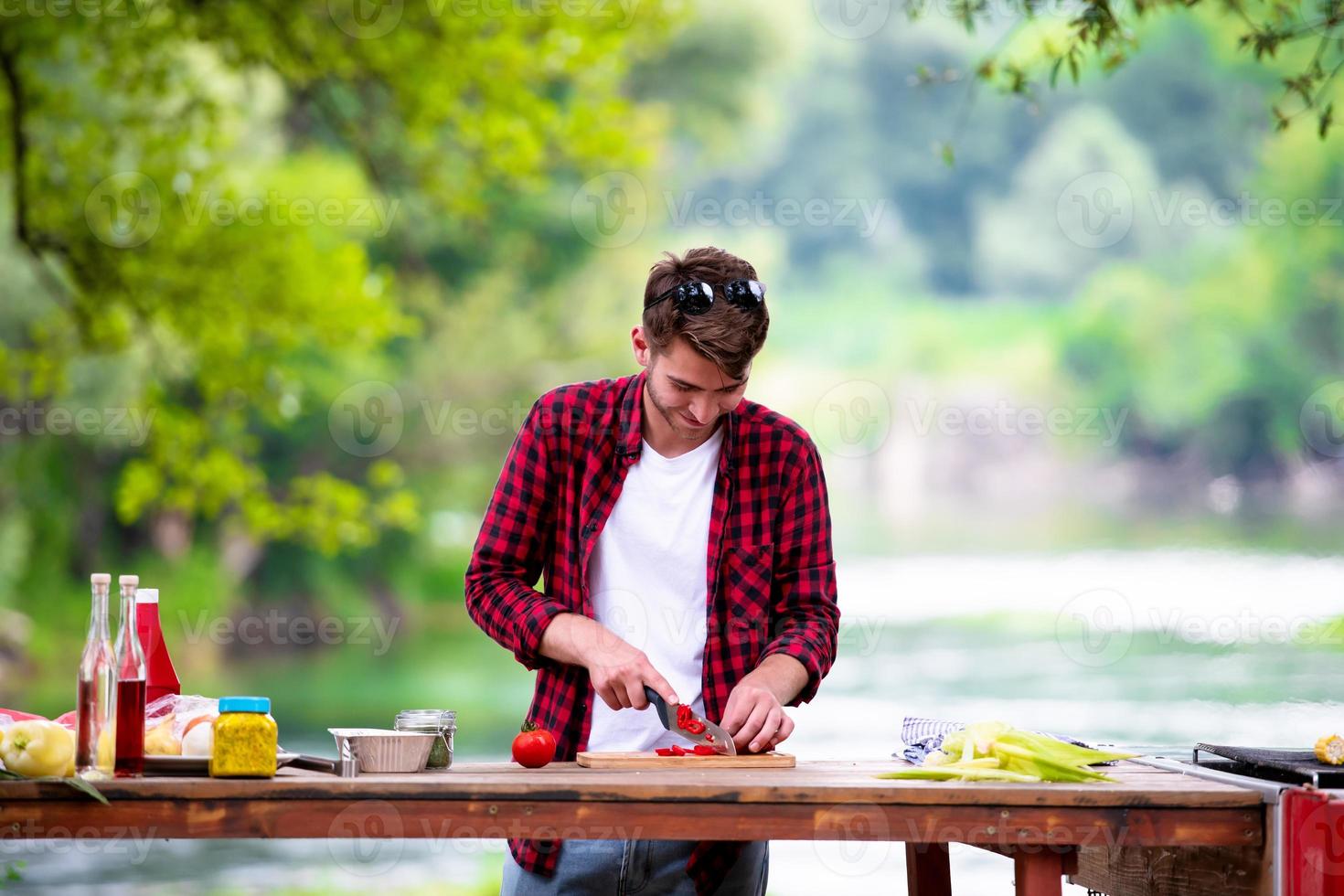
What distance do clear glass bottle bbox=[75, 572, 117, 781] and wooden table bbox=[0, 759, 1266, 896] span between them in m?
0.08

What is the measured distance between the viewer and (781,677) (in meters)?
2.69

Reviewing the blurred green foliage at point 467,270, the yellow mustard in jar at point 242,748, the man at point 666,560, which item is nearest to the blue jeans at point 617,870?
the man at point 666,560

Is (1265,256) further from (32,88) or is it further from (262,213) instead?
(32,88)

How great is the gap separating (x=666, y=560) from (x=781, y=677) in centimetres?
29

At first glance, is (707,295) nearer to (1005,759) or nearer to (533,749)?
(533,749)

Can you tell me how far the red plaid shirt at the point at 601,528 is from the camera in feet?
8.99

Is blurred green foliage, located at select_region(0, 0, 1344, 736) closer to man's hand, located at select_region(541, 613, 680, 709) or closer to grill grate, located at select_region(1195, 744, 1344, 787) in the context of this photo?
man's hand, located at select_region(541, 613, 680, 709)

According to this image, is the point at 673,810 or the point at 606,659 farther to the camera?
the point at 606,659

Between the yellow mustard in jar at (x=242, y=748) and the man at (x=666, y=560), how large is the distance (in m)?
0.49

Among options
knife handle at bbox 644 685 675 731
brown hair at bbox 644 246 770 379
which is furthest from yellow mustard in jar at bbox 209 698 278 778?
brown hair at bbox 644 246 770 379

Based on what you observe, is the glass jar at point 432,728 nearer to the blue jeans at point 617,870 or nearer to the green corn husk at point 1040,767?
the blue jeans at point 617,870

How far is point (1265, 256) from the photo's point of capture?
21.4 meters

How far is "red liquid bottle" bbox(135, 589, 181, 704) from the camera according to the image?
2525 millimetres

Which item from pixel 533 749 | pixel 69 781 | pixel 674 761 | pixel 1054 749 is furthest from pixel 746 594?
pixel 69 781
